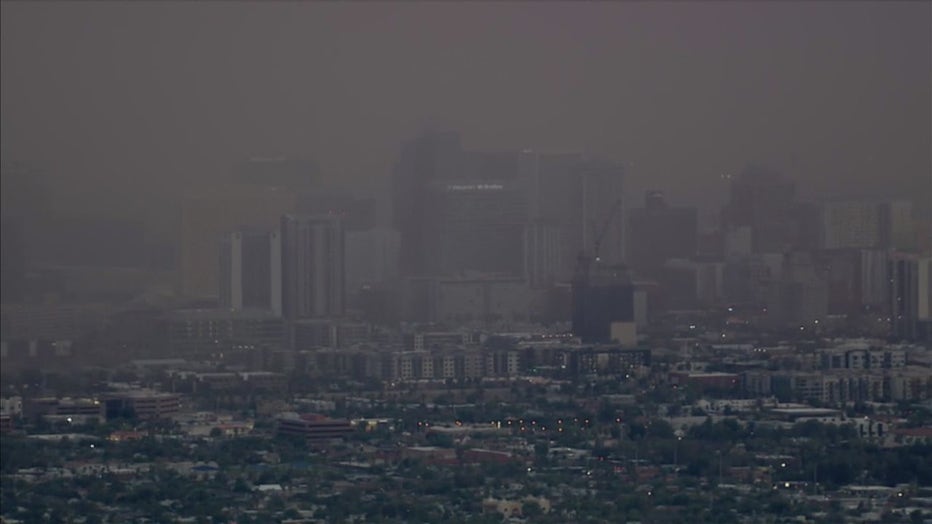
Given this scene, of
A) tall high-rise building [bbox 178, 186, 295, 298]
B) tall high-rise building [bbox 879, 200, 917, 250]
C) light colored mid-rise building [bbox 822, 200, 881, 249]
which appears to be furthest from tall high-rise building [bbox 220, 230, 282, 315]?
tall high-rise building [bbox 879, 200, 917, 250]

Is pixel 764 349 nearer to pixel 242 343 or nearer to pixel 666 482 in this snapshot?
pixel 666 482

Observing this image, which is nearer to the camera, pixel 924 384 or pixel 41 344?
pixel 924 384

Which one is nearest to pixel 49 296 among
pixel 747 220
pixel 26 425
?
Result: pixel 26 425

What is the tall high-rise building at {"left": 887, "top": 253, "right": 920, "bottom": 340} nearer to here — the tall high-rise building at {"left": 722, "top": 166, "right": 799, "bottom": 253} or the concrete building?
the tall high-rise building at {"left": 722, "top": 166, "right": 799, "bottom": 253}

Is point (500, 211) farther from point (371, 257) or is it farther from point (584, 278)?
point (584, 278)

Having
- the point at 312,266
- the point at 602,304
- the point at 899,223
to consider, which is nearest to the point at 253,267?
the point at 312,266
